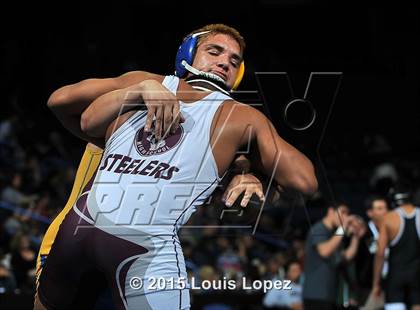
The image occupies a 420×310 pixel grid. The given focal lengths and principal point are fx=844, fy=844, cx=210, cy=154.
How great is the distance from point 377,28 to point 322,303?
36.9ft

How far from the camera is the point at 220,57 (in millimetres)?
3764

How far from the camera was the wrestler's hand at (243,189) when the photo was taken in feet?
11.3

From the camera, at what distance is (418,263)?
8469mm

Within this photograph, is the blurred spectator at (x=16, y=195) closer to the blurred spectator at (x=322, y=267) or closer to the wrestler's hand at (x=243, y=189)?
the blurred spectator at (x=322, y=267)

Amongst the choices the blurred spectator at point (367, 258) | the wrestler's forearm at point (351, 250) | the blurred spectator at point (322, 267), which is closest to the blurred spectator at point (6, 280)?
the blurred spectator at point (322, 267)

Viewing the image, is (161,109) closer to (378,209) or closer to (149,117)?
(149,117)

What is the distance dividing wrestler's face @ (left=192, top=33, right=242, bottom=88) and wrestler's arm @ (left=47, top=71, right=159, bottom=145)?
1.03 ft

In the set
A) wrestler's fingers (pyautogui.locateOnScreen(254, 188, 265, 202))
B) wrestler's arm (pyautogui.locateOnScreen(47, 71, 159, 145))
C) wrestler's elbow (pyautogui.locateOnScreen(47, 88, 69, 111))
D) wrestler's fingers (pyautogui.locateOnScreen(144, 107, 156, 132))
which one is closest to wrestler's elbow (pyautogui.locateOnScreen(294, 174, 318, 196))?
wrestler's fingers (pyautogui.locateOnScreen(254, 188, 265, 202))

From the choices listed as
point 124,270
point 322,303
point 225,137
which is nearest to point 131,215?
point 124,270

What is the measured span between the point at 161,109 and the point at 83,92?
0.42 metres

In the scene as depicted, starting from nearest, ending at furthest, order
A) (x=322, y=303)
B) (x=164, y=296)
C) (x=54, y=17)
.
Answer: (x=164, y=296) < (x=322, y=303) < (x=54, y=17)

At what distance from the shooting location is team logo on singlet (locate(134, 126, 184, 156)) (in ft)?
11.1

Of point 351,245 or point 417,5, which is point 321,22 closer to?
point 417,5

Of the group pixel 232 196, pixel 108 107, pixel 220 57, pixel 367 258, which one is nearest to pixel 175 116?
pixel 108 107
